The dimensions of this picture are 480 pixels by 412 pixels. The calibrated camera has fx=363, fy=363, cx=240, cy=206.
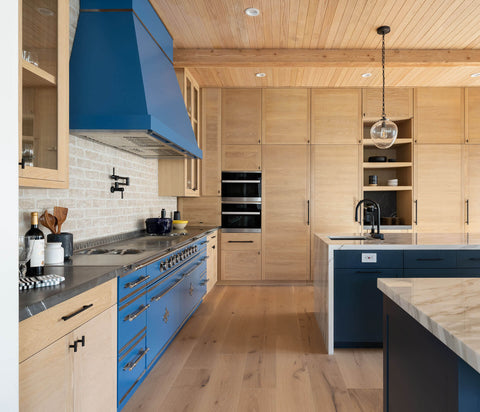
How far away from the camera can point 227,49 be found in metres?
4.18

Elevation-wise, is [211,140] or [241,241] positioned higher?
[211,140]

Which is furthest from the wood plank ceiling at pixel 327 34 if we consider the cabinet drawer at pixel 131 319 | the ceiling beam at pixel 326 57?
the cabinet drawer at pixel 131 319

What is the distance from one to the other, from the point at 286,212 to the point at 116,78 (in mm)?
3318

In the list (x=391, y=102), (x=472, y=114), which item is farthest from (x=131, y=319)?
(x=472, y=114)

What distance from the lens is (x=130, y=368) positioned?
1950 millimetres

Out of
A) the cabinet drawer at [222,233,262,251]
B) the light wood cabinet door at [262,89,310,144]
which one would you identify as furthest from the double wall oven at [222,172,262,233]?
the light wood cabinet door at [262,89,310,144]

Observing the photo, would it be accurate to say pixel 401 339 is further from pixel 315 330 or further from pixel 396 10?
pixel 396 10

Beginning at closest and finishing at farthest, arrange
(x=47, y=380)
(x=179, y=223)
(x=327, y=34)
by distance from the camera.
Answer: (x=47, y=380) < (x=327, y=34) < (x=179, y=223)

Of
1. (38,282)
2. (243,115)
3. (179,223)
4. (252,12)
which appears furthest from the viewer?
(243,115)

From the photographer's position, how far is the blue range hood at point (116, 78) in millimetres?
2389

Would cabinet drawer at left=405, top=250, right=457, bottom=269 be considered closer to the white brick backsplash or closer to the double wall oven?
the white brick backsplash
